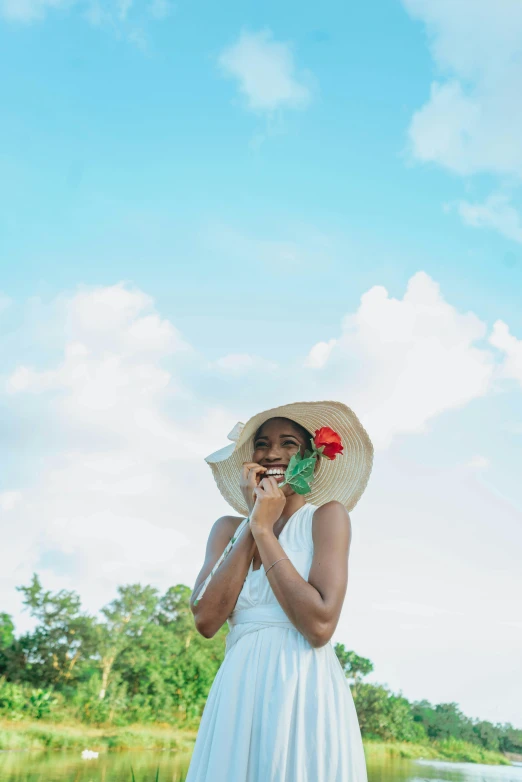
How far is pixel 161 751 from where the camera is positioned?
663 inches

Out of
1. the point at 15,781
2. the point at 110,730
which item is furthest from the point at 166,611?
the point at 15,781

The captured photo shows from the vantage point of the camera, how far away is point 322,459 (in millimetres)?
3016

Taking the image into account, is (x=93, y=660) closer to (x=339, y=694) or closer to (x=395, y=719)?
(x=395, y=719)

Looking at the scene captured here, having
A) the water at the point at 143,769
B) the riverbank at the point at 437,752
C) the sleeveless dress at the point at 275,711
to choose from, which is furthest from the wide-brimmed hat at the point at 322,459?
the riverbank at the point at 437,752

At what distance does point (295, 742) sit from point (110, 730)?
16529 millimetres

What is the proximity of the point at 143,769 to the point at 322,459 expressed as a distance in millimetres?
16061

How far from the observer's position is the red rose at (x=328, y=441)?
8.61ft

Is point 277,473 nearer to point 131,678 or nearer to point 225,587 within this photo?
point 225,587

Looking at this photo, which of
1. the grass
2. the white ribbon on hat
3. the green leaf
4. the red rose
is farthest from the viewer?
the grass

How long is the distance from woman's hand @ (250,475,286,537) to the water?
14.0 m

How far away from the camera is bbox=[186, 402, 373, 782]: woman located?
191cm

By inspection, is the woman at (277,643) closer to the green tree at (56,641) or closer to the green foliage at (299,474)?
the green foliage at (299,474)

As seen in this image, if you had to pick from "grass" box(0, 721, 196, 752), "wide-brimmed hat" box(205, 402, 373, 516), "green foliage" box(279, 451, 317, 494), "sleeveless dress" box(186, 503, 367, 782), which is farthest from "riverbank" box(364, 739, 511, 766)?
"sleeveless dress" box(186, 503, 367, 782)

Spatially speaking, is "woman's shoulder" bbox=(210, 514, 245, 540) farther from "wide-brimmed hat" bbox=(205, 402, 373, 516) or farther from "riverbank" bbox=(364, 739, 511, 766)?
"riverbank" bbox=(364, 739, 511, 766)
